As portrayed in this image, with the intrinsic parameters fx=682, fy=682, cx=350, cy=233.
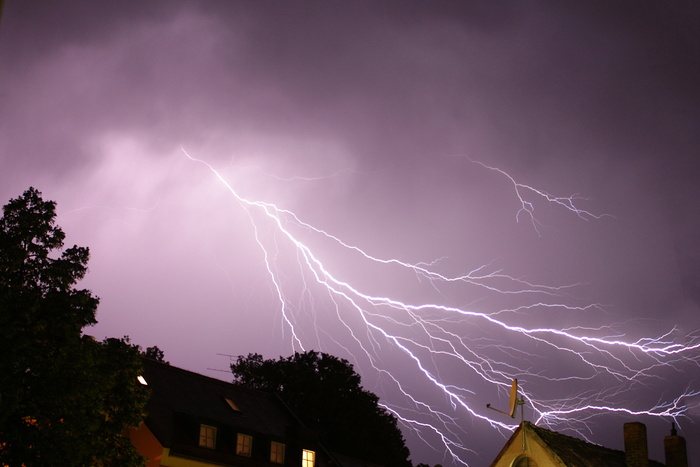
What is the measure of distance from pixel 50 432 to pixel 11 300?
3.10m

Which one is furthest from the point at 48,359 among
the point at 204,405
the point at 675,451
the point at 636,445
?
the point at 675,451

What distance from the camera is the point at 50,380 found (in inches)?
615

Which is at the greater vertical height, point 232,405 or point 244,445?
point 232,405

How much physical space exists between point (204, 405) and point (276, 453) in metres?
4.07

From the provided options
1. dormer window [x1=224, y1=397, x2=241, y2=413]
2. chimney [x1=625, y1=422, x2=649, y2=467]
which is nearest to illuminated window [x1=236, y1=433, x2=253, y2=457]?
dormer window [x1=224, y1=397, x2=241, y2=413]

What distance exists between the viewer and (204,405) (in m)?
29.7

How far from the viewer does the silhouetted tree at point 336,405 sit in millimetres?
51625

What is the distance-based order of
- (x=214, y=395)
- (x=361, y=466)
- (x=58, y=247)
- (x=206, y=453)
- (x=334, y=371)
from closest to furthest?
(x=58, y=247)
(x=206, y=453)
(x=214, y=395)
(x=361, y=466)
(x=334, y=371)

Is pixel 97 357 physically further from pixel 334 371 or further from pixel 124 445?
pixel 334 371

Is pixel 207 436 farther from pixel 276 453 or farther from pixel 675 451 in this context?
pixel 675 451

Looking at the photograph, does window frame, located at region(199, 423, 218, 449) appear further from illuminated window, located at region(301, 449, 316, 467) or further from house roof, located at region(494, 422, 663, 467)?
house roof, located at region(494, 422, 663, 467)

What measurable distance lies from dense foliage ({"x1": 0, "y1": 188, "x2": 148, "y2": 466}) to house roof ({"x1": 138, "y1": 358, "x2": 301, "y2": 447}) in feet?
30.7

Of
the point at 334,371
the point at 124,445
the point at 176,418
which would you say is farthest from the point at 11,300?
the point at 334,371

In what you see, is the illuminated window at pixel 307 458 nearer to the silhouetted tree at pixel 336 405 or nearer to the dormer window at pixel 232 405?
the dormer window at pixel 232 405
